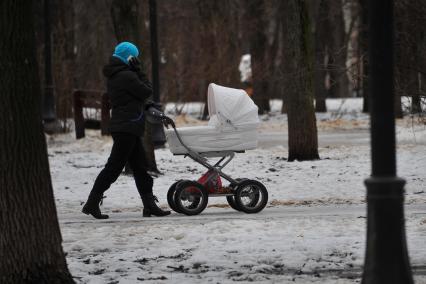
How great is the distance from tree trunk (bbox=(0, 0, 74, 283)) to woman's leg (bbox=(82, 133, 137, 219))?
3.74 meters

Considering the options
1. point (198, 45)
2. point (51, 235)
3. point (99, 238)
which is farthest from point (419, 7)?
point (198, 45)

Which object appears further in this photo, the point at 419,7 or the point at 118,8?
the point at 118,8

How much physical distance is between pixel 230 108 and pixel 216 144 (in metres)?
0.43

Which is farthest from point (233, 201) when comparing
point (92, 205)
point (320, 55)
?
point (320, 55)

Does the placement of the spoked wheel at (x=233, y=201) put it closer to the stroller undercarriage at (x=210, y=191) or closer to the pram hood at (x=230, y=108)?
the stroller undercarriage at (x=210, y=191)

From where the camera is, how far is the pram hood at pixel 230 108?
1084cm

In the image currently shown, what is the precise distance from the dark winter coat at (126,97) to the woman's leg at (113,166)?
10cm

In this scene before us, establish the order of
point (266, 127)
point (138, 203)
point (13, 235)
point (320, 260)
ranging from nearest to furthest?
point (13, 235) → point (320, 260) → point (138, 203) → point (266, 127)

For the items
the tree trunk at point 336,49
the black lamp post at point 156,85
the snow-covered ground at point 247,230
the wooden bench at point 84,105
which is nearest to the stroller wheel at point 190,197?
the snow-covered ground at point 247,230

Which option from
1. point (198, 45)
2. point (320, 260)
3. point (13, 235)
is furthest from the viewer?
point (198, 45)

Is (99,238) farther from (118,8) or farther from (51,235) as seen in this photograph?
(118,8)

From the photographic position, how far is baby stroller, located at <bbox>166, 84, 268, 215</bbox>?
1078cm

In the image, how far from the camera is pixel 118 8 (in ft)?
49.3

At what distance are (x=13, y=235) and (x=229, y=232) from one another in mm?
3074
